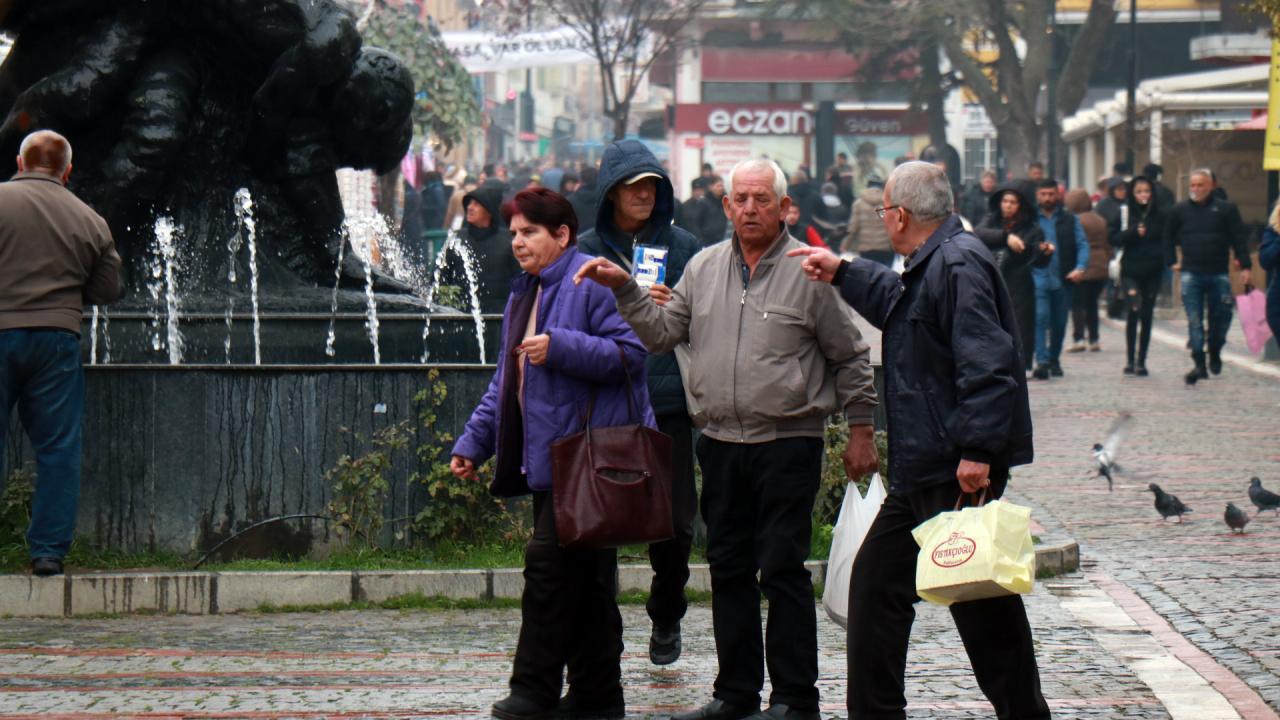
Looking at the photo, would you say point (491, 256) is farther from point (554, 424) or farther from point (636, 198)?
point (554, 424)

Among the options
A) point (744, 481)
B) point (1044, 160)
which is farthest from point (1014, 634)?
point (1044, 160)

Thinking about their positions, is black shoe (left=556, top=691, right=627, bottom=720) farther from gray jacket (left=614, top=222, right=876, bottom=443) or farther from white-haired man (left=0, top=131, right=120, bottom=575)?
white-haired man (left=0, top=131, right=120, bottom=575)

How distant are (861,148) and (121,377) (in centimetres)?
4426

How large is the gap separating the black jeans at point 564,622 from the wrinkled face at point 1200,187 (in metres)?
13.6

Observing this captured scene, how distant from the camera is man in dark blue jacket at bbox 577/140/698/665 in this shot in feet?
22.8

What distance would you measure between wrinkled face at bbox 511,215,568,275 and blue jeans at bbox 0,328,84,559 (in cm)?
287

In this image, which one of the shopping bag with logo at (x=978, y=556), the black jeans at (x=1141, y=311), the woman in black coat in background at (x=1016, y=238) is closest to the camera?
the shopping bag with logo at (x=978, y=556)

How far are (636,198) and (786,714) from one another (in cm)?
186

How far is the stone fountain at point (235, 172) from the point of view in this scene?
447 inches

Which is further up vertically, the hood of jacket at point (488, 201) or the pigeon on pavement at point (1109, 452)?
the hood of jacket at point (488, 201)

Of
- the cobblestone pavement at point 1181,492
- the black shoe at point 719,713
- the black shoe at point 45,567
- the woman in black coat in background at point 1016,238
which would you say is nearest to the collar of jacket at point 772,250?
the black shoe at point 719,713

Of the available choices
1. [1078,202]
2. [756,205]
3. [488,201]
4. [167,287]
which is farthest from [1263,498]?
[1078,202]

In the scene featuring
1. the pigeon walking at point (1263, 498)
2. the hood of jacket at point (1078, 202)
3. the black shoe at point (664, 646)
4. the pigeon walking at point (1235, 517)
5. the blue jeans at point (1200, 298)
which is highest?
the hood of jacket at point (1078, 202)

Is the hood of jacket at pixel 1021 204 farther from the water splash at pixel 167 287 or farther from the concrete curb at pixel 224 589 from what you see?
the concrete curb at pixel 224 589
